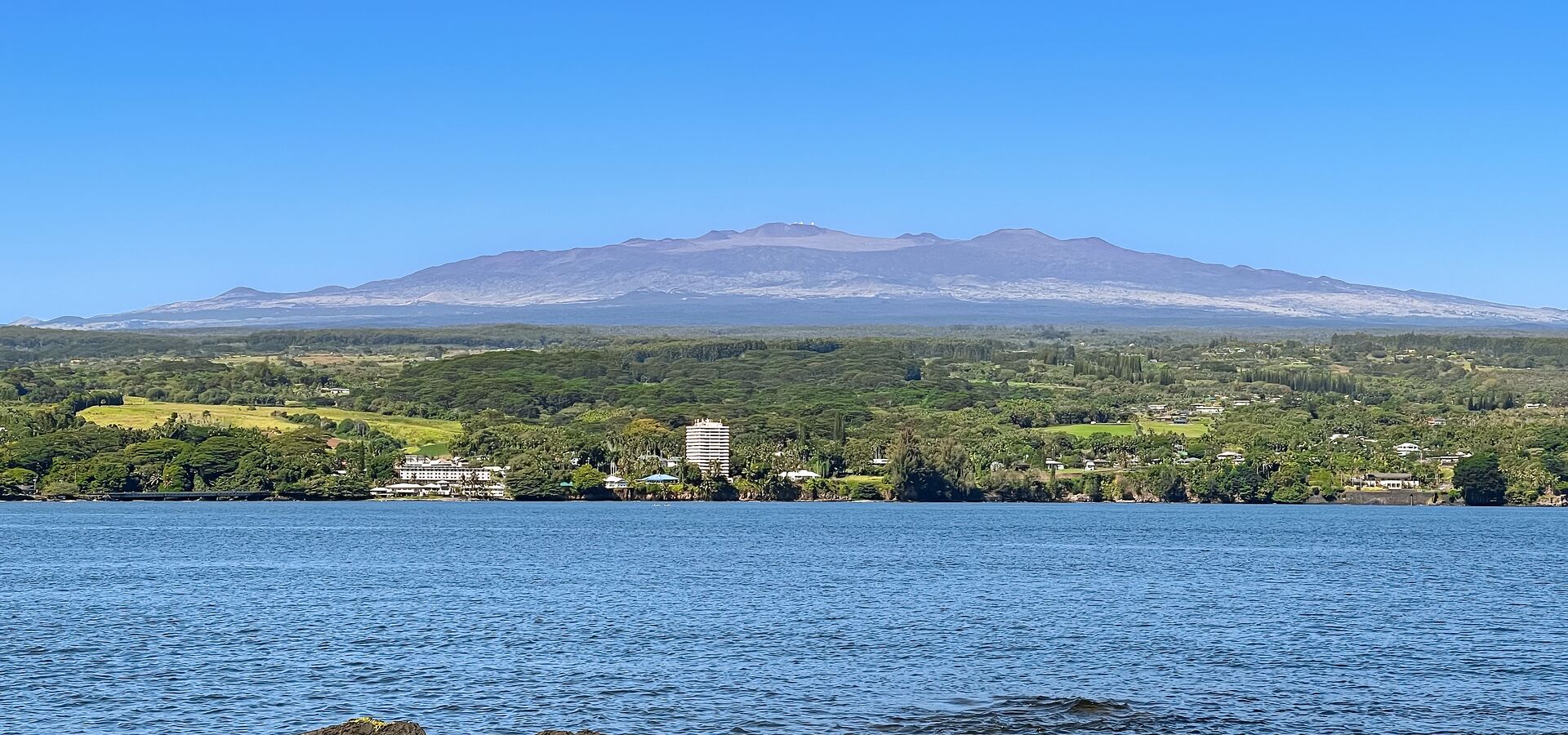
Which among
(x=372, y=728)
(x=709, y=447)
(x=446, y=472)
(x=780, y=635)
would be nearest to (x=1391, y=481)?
(x=709, y=447)

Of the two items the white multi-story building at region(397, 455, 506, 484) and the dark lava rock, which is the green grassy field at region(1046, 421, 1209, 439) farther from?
the dark lava rock

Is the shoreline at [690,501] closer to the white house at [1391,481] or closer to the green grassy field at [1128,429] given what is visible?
the white house at [1391,481]

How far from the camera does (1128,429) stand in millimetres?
179125

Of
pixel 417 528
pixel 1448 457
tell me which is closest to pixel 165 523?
pixel 417 528

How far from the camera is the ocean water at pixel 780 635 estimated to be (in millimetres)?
34500

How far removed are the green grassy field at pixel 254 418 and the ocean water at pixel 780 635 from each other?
78336 mm

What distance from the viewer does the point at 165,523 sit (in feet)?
344

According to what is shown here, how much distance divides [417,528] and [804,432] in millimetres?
66648

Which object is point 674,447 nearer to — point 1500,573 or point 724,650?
point 1500,573

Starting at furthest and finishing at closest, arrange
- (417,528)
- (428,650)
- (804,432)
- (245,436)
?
(804,432) < (245,436) < (417,528) < (428,650)

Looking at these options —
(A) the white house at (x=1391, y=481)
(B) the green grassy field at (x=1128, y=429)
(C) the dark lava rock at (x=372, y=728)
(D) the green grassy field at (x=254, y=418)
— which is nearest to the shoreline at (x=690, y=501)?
(A) the white house at (x=1391, y=481)

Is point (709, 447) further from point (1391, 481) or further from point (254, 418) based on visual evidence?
point (1391, 481)

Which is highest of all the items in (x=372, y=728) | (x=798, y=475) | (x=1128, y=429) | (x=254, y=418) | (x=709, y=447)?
(x=372, y=728)

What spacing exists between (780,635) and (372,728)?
62.9ft
